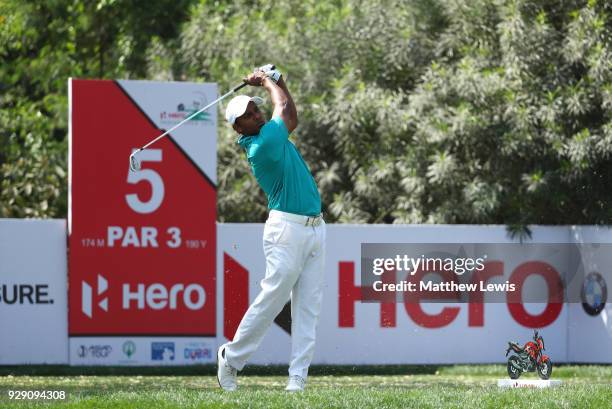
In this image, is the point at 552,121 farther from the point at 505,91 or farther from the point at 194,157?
the point at 194,157

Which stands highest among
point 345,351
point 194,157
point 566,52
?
point 566,52

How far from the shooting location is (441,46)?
15.0m

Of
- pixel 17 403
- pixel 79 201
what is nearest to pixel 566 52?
pixel 79 201

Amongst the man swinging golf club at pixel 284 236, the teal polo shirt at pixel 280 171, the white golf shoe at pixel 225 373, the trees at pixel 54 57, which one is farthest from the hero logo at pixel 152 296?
the trees at pixel 54 57

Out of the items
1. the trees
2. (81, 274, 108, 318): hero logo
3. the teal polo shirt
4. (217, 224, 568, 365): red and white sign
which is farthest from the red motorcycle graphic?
the trees

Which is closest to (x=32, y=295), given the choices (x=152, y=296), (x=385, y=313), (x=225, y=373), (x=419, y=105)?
(x=152, y=296)

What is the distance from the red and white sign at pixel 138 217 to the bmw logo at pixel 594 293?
391cm

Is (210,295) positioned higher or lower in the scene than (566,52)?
lower

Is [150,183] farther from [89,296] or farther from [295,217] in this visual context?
→ [295,217]

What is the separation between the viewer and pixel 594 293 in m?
12.5

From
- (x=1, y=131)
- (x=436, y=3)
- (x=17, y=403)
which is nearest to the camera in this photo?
(x=17, y=403)

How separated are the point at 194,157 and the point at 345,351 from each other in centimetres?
257

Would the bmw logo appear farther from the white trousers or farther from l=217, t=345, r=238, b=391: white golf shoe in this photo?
l=217, t=345, r=238, b=391: white golf shoe

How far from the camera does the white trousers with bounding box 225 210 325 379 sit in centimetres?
763
